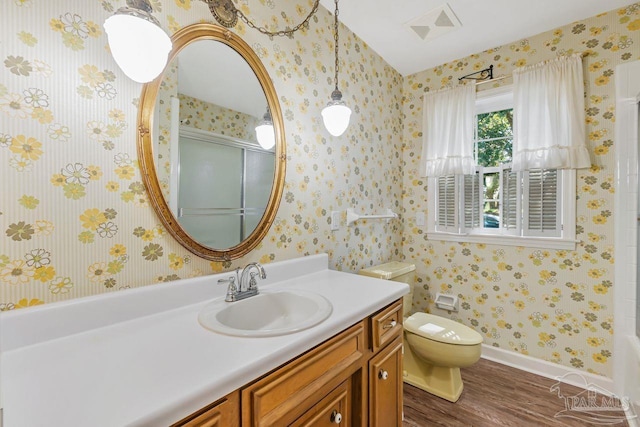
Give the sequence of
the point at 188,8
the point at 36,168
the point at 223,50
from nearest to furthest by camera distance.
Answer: the point at 36,168, the point at 188,8, the point at 223,50

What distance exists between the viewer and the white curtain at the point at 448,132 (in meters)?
2.27

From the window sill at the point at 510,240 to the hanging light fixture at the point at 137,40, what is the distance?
7.63 feet

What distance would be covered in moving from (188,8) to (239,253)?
3.38 feet

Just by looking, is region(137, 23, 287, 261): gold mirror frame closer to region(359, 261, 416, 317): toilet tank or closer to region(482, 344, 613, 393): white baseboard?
region(359, 261, 416, 317): toilet tank

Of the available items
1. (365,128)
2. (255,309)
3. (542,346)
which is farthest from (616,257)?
(255,309)

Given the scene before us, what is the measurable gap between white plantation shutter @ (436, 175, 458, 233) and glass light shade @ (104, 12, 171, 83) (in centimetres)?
221

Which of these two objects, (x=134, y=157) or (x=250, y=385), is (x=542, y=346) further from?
(x=134, y=157)

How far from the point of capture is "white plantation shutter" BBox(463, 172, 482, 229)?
7.68 feet

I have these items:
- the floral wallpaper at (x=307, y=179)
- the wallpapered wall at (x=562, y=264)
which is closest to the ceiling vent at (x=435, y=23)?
the floral wallpaper at (x=307, y=179)

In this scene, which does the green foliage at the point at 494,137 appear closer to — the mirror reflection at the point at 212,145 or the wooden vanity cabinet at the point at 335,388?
the wooden vanity cabinet at the point at 335,388

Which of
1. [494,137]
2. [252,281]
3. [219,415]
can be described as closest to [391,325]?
[252,281]

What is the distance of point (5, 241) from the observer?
2.46ft

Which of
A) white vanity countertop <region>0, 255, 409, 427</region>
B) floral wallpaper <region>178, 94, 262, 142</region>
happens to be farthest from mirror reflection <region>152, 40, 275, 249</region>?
white vanity countertop <region>0, 255, 409, 427</region>

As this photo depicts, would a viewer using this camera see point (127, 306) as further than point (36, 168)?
Yes
